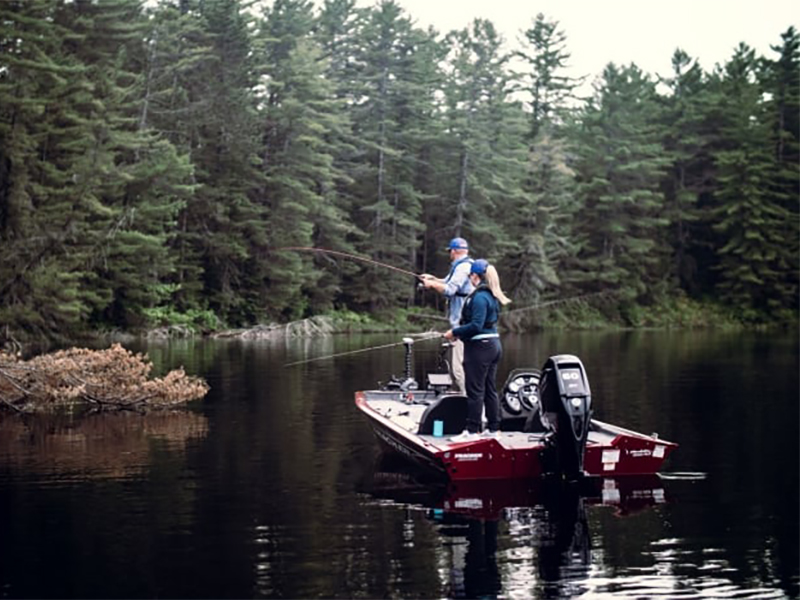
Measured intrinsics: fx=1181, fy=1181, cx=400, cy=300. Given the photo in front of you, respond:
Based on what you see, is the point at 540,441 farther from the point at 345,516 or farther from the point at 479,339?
the point at 345,516

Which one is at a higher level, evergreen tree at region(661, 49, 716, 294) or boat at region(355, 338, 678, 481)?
evergreen tree at region(661, 49, 716, 294)

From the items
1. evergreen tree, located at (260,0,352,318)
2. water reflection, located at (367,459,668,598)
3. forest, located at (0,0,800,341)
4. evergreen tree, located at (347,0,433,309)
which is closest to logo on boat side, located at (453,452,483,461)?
water reflection, located at (367,459,668,598)

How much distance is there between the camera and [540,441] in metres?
12.0

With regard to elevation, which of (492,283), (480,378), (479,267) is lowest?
(480,378)

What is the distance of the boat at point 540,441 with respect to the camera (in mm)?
11438

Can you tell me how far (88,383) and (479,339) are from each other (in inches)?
286

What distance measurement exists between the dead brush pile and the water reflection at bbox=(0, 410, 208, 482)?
0.77 feet

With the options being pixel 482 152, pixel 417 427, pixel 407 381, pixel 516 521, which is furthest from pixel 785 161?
pixel 516 521

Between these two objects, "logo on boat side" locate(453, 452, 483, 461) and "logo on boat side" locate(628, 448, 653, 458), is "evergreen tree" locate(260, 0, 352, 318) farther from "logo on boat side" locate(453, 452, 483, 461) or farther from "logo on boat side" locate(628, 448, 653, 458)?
"logo on boat side" locate(453, 452, 483, 461)

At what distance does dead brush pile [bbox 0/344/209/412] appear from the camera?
16875mm

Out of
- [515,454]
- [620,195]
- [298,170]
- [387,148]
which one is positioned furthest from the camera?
[620,195]

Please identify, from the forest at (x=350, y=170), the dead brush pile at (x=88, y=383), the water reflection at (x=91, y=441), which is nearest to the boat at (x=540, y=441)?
the water reflection at (x=91, y=441)

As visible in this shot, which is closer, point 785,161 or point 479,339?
point 479,339

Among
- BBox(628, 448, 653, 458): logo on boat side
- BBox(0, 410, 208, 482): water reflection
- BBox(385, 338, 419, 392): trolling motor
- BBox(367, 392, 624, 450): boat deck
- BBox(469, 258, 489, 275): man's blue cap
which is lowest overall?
BBox(0, 410, 208, 482): water reflection
